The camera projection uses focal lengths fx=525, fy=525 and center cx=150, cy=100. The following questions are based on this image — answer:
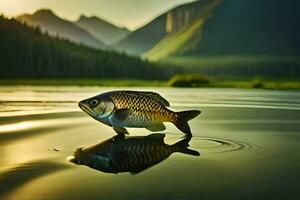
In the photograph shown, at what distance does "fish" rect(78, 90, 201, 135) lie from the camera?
29.0 feet

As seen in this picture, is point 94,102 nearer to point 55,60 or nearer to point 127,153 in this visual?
point 127,153

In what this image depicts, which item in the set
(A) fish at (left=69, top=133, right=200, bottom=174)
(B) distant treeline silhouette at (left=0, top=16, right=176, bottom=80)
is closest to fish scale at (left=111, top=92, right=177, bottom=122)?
(A) fish at (left=69, top=133, right=200, bottom=174)

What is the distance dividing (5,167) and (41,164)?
0.51 meters

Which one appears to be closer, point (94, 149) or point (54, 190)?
point (54, 190)

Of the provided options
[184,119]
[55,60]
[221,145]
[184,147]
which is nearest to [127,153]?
[184,147]

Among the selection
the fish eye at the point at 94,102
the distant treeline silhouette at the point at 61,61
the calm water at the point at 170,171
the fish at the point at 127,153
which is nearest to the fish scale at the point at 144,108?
the fish eye at the point at 94,102

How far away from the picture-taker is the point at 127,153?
26.6ft

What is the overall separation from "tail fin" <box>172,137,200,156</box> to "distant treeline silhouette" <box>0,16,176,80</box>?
322 feet

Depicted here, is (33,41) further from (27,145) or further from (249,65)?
(27,145)

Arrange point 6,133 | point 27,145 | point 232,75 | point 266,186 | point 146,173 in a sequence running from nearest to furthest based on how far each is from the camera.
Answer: point 266,186
point 146,173
point 27,145
point 6,133
point 232,75

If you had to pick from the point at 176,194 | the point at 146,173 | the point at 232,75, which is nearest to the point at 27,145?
the point at 146,173

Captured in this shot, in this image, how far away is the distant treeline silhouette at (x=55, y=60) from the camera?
111562mm

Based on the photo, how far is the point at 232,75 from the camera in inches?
6068

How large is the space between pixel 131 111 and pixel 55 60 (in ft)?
380
